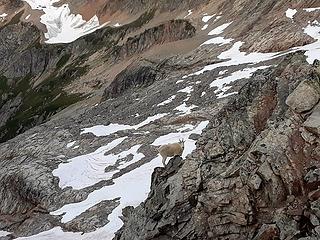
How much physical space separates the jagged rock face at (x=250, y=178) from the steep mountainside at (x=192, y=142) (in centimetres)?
4

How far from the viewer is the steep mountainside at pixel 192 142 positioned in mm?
15969

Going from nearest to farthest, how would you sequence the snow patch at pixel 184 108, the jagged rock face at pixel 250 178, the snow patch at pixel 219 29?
1. the jagged rock face at pixel 250 178
2. the snow patch at pixel 184 108
3. the snow patch at pixel 219 29

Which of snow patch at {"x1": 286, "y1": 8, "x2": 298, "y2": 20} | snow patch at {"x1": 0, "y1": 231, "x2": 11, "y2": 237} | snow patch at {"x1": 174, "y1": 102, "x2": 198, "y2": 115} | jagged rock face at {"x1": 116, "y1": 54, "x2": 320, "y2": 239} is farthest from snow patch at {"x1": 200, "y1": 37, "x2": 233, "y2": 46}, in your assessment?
jagged rock face at {"x1": 116, "y1": 54, "x2": 320, "y2": 239}

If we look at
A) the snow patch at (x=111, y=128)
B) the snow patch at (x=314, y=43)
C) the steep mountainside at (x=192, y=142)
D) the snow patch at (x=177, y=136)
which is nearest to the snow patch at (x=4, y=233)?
the steep mountainside at (x=192, y=142)

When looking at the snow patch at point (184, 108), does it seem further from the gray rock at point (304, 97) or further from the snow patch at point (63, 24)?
the snow patch at point (63, 24)

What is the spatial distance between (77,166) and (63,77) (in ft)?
293

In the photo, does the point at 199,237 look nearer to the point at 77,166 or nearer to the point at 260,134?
the point at 260,134

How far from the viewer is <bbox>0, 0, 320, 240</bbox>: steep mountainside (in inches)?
629

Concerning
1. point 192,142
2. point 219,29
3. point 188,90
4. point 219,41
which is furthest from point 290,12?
point 192,142

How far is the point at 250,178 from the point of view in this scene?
1617 cm

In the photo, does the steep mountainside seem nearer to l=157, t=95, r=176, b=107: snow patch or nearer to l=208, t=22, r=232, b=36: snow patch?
l=157, t=95, r=176, b=107: snow patch

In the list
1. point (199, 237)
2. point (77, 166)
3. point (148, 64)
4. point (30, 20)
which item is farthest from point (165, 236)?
point (30, 20)

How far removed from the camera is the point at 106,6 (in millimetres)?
139000

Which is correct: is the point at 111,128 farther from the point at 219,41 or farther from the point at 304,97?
the point at 304,97
